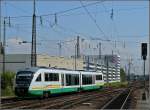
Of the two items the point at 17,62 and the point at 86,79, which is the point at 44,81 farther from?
the point at 17,62

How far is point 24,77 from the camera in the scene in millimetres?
38688

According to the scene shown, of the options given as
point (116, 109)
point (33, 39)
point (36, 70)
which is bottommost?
point (116, 109)

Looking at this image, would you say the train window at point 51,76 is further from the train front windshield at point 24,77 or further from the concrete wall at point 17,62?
the concrete wall at point 17,62

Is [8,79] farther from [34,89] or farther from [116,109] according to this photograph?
[116,109]

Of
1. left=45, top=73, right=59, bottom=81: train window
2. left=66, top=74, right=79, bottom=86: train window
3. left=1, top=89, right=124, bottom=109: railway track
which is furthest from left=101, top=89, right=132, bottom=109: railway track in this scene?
left=66, top=74, right=79, bottom=86: train window

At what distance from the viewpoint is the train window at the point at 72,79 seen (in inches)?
1874

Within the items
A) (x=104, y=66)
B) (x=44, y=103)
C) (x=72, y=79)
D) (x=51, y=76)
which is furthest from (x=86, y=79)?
(x=104, y=66)

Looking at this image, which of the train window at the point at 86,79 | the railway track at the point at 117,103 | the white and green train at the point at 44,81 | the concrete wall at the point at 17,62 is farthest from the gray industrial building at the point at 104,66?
the railway track at the point at 117,103

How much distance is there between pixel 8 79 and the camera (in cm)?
5416

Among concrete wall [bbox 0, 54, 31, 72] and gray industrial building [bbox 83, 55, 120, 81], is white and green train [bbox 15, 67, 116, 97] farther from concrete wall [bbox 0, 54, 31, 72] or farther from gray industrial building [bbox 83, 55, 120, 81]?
gray industrial building [bbox 83, 55, 120, 81]

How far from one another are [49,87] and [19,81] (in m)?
3.33

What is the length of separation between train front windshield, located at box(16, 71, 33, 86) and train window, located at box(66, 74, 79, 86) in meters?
8.95

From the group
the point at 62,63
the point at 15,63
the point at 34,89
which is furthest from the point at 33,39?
the point at 62,63

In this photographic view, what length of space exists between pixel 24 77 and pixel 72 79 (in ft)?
38.7
